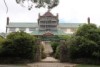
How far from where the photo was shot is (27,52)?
1511 inches

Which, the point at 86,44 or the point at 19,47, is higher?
the point at 86,44

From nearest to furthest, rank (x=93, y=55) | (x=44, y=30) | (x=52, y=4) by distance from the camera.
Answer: (x=52, y=4) < (x=93, y=55) < (x=44, y=30)

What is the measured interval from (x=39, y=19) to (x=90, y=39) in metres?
62.7

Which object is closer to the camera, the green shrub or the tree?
the tree

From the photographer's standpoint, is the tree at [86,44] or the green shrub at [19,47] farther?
the green shrub at [19,47]

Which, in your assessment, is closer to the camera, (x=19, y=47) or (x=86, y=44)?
(x=86, y=44)

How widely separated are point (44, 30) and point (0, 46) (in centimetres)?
6188

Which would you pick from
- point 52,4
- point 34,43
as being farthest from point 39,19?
point 52,4

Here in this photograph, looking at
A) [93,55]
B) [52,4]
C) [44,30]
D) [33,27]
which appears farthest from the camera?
[33,27]

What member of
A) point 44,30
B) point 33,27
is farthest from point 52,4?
point 33,27

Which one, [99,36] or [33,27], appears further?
[33,27]

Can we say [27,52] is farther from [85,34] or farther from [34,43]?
A: [85,34]

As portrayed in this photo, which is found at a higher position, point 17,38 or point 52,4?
point 52,4

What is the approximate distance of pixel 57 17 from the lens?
3986 inches
